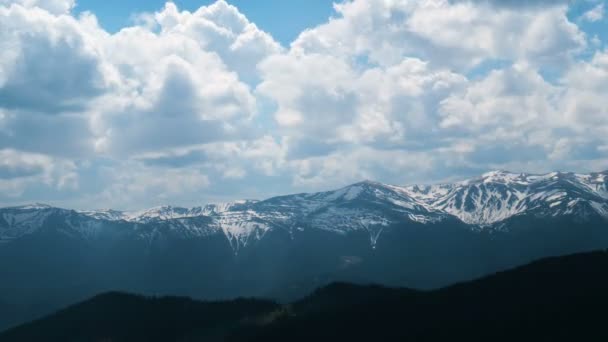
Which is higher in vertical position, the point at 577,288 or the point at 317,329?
the point at 577,288

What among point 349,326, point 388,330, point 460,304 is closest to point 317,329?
point 349,326

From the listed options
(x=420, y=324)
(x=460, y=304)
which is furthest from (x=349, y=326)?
(x=460, y=304)

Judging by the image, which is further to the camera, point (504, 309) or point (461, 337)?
point (504, 309)

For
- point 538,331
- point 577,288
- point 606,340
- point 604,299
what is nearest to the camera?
point 606,340

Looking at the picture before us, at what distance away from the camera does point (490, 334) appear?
170 m

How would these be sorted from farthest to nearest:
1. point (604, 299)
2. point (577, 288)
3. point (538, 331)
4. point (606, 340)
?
point (577, 288) < point (604, 299) < point (538, 331) < point (606, 340)

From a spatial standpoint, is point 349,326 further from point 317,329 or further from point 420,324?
point 420,324

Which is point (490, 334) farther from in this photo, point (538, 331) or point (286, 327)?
point (286, 327)

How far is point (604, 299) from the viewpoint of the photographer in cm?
18075

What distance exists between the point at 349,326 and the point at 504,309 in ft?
144

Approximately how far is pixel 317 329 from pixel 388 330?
71.1 feet

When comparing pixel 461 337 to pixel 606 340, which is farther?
pixel 461 337

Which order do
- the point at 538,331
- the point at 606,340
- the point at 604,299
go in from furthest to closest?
the point at 604,299, the point at 538,331, the point at 606,340

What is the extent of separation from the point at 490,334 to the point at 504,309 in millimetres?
20390
